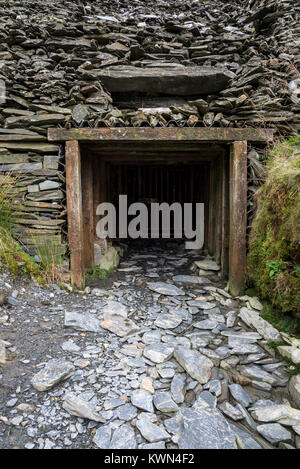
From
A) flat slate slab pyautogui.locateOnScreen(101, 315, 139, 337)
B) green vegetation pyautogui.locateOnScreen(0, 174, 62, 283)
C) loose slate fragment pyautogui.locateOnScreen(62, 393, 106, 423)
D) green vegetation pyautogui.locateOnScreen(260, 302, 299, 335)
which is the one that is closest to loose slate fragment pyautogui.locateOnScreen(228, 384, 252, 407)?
green vegetation pyautogui.locateOnScreen(260, 302, 299, 335)

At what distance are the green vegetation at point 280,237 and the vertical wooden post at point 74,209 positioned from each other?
7.68ft

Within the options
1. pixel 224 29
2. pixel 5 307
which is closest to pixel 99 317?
pixel 5 307

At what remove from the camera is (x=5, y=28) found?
13.9ft

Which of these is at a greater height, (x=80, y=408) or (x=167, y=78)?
(x=167, y=78)

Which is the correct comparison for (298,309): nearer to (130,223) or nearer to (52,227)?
(52,227)

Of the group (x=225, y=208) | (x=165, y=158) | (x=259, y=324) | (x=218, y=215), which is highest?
(x=165, y=158)

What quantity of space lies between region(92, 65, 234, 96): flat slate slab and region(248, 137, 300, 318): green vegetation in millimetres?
1460

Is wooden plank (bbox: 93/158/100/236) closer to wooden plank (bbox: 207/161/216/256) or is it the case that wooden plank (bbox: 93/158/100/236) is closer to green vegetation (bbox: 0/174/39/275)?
green vegetation (bbox: 0/174/39/275)

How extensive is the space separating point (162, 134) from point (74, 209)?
1539mm

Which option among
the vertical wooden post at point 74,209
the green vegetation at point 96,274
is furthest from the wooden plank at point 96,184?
the vertical wooden post at point 74,209

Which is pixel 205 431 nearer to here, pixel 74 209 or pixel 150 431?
pixel 150 431

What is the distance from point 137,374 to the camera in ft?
7.89

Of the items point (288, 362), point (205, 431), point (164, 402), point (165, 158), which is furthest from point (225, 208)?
point (205, 431)

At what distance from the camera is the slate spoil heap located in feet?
12.2
